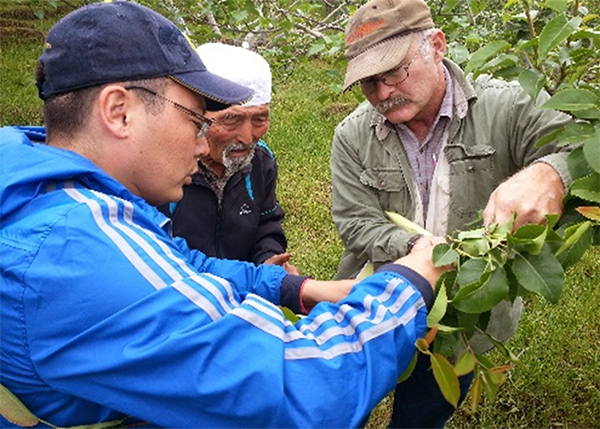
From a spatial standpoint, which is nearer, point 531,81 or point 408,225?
point 531,81

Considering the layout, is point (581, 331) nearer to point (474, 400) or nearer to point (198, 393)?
point (474, 400)

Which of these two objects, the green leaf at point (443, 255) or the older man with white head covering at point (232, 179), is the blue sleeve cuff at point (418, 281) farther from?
the older man with white head covering at point (232, 179)

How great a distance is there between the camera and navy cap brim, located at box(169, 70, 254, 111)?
1424mm

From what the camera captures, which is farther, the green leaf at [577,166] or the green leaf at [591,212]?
the green leaf at [577,166]

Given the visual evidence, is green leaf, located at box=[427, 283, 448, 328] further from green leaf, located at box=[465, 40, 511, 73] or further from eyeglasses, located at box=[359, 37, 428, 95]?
eyeglasses, located at box=[359, 37, 428, 95]

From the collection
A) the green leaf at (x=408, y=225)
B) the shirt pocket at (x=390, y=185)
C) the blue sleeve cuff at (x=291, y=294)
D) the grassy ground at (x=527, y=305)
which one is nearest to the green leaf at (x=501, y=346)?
the green leaf at (x=408, y=225)

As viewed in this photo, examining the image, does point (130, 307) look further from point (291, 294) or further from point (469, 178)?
point (469, 178)

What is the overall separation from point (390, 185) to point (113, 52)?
1244 millimetres

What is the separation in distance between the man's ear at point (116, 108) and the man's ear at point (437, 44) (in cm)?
123

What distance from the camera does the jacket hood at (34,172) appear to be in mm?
1161

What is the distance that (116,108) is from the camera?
1341 millimetres

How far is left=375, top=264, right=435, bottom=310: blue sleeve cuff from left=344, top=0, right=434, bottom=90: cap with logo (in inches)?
37.4

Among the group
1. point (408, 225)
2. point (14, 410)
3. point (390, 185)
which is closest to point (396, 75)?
point (390, 185)

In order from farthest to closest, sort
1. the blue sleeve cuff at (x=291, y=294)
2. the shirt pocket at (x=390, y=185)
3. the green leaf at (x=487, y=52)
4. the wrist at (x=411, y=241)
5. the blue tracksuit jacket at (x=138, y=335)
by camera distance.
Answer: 1. the shirt pocket at (x=390, y=185)
2. the wrist at (x=411, y=241)
3. the blue sleeve cuff at (x=291, y=294)
4. the green leaf at (x=487, y=52)
5. the blue tracksuit jacket at (x=138, y=335)
